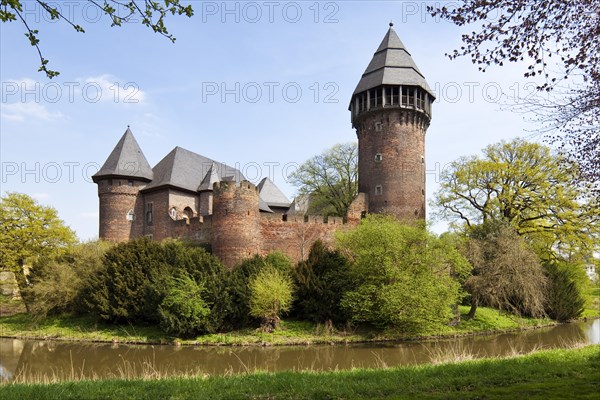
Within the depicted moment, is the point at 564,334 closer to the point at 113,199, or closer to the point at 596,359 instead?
the point at 596,359

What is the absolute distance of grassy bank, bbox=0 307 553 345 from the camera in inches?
805

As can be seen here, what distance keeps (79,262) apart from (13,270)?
5.99 metres

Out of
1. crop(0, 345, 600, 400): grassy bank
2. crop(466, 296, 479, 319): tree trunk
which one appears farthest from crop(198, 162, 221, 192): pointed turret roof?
crop(0, 345, 600, 400): grassy bank

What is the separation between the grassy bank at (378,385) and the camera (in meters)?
6.86

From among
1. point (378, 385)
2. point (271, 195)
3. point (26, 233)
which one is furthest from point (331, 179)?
point (378, 385)

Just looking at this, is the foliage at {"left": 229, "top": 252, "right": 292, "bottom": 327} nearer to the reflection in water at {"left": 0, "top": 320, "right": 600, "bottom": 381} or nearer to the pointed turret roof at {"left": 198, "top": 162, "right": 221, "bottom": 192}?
the reflection in water at {"left": 0, "top": 320, "right": 600, "bottom": 381}

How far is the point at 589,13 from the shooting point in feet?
19.3

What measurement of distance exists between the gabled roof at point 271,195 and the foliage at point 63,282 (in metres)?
13.6

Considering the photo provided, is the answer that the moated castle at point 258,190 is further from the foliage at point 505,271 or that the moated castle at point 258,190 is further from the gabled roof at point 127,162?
the foliage at point 505,271

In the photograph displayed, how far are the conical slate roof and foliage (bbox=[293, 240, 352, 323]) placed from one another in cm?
1095

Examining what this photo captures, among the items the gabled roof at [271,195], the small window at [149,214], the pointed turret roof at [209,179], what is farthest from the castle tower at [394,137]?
the small window at [149,214]

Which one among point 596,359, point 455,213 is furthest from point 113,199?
point 596,359

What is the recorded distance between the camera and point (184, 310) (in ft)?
67.2

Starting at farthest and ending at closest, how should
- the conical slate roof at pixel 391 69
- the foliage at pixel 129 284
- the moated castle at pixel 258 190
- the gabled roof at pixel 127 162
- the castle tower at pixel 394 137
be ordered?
the gabled roof at pixel 127 162 < the conical slate roof at pixel 391 69 < the castle tower at pixel 394 137 < the moated castle at pixel 258 190 < the foliage at pixel 129 284
